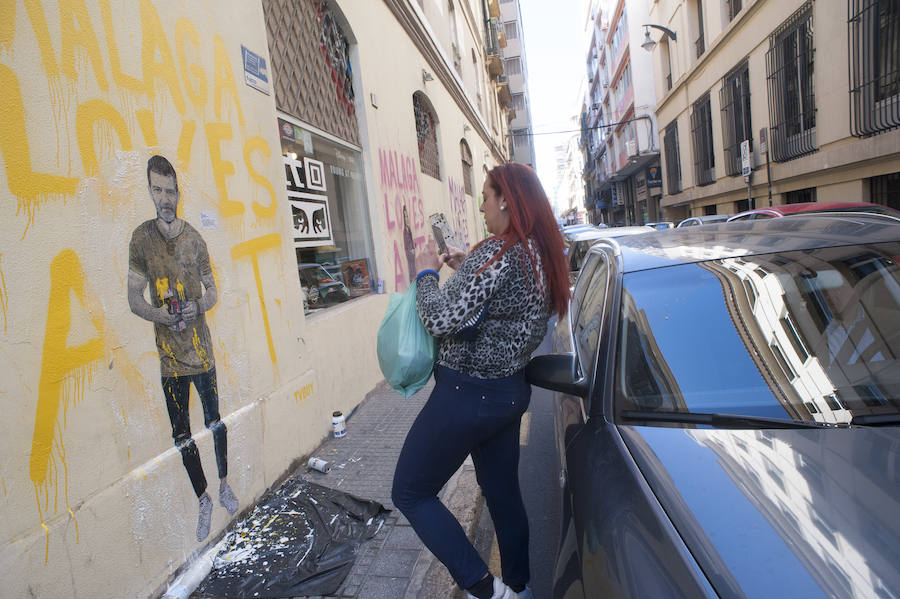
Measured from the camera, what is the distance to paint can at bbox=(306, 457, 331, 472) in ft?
12.1

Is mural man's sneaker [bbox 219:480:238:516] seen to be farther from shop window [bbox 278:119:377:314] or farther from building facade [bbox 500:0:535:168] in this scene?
building facade [bbox 500:0:535:168]

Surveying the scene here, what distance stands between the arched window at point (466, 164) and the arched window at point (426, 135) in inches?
133

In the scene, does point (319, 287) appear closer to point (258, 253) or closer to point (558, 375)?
point (258, 253)

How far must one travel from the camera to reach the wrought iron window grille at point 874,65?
863cm

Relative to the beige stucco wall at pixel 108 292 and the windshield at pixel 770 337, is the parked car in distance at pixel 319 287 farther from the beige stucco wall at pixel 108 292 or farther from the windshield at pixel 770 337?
the windshield at pixel 770 337

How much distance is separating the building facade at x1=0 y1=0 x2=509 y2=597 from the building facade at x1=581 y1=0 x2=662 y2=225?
73.1 ft

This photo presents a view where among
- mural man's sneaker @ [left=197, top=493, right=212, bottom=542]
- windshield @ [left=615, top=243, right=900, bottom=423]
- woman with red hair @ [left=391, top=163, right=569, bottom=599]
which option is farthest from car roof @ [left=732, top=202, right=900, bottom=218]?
mural man's sneaker @ [left=197, top=493, right=212, bottom=542]

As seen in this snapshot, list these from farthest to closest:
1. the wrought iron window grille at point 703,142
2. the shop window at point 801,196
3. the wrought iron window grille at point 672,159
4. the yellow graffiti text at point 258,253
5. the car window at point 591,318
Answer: the wrought iron window grille at point 672,159 → the wrought iron window grille at point 703,142 → the shop window at point 801,196 → the yellow graffiti text at point 258,253 → the car window at point 591,318

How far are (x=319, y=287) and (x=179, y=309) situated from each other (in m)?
2.24

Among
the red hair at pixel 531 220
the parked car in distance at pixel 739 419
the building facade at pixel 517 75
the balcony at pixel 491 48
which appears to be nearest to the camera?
the parked car in distance at pixel 739 419

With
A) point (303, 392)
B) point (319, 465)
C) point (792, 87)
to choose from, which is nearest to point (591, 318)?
point (319, 465)

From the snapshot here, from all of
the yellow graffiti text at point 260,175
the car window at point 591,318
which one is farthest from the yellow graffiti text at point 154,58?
the car window at point 591,318

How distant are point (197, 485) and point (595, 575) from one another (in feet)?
7.67

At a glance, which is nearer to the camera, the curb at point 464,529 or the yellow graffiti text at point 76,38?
the yellow graffiti text at point 76,38
